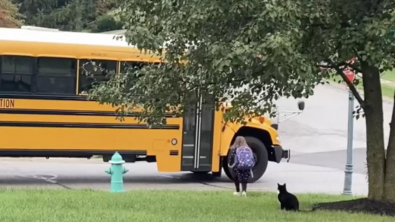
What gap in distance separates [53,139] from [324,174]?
773cm

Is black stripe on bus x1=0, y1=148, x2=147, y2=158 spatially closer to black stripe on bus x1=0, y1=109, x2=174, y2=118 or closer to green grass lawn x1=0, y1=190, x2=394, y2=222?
black stripe on bus x1=0, y1=109, x2=174, y2=118

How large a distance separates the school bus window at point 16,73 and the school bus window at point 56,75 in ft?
0.63

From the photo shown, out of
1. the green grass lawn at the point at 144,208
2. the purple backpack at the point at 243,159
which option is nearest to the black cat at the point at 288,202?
the green grass lawn at the point at 144,208

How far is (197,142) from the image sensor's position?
15766 mm

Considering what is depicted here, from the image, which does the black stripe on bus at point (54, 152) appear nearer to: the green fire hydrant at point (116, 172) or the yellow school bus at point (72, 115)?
the yellow school bus at point (72, 115)

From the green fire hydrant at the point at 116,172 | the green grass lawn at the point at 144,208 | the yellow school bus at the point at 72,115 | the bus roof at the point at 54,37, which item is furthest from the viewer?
the bus roof at the point at 54,37

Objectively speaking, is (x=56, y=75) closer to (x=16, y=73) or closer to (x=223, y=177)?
(x=16, y=73)

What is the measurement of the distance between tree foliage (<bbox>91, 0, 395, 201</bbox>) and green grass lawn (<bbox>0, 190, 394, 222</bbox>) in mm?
1224

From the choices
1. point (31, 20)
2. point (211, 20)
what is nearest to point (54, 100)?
point (211, 20)

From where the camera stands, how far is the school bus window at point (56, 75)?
1477cm

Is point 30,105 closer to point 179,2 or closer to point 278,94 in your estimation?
point 278,94

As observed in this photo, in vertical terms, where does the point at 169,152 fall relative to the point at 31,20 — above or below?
below

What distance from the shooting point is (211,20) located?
797 cm

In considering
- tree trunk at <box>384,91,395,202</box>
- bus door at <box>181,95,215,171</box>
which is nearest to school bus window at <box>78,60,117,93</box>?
bus door at <box>181,95,215,171</box>
